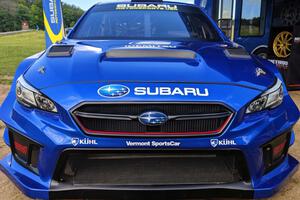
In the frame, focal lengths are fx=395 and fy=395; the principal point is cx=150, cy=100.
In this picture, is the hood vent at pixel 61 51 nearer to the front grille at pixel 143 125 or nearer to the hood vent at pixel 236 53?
the front grille at pixel 143 125

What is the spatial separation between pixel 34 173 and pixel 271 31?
28.5ft

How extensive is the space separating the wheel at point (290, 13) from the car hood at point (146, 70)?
695 centimetres

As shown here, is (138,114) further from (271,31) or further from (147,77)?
(271,31)

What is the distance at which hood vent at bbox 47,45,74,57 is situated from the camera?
2982 millimetres

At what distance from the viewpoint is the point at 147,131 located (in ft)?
7.58

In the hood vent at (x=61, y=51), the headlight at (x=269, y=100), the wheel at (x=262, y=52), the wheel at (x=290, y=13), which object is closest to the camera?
the headlight at (x=269, y=100)

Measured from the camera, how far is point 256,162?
2383 millimetres

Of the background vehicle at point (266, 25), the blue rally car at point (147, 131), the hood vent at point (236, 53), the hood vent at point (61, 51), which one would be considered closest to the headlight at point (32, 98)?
the blue rally car at point (147, 131)

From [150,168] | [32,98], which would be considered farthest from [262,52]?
[32,98]

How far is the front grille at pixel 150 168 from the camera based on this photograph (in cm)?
233

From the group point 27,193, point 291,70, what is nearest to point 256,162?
point 27,193

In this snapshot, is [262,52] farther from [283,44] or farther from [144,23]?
[144,23]

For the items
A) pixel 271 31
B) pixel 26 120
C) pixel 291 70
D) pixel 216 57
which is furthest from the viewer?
pixel 271 31

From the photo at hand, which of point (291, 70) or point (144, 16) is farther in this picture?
point (291, 70)
